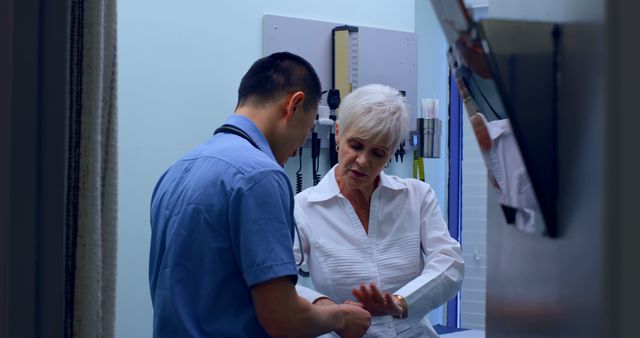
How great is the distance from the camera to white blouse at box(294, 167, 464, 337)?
6.93 feet

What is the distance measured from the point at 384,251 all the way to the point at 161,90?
126 cm

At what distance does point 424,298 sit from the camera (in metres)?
2.09

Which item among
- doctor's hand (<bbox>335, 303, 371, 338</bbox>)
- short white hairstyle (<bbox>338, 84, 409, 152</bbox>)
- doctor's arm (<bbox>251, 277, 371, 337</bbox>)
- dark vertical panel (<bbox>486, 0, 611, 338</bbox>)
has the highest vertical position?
short white hairstyle (<bbox>338, 84, 409, 152</bbox>)

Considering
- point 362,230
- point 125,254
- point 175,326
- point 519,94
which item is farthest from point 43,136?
point 125,254

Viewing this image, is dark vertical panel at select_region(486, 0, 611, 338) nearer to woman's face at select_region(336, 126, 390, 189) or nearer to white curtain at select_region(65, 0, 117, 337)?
white curtain at select_region(65, 0, 117, 337)

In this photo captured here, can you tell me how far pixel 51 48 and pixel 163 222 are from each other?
3.24 ft

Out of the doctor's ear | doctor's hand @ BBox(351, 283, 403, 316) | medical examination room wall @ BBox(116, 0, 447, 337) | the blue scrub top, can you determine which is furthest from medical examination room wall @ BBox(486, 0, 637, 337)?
medical examination room wall @ BBox(116, 0, 447, 337)

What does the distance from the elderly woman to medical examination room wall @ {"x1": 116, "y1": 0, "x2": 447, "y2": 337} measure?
910 millimetres

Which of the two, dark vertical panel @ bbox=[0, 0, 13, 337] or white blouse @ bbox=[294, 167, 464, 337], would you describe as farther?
white blouse @ bbox=[294, 167, 464, 337]

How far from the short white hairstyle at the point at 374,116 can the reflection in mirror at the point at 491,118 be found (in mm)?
1137

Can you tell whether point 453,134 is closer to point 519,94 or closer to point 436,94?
point 436,94

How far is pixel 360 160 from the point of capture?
7.32ft

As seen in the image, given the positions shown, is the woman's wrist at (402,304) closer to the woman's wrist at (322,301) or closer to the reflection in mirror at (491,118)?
the woman's wrist at (322,301)

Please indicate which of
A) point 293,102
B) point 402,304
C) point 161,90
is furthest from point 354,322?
point 161,90
